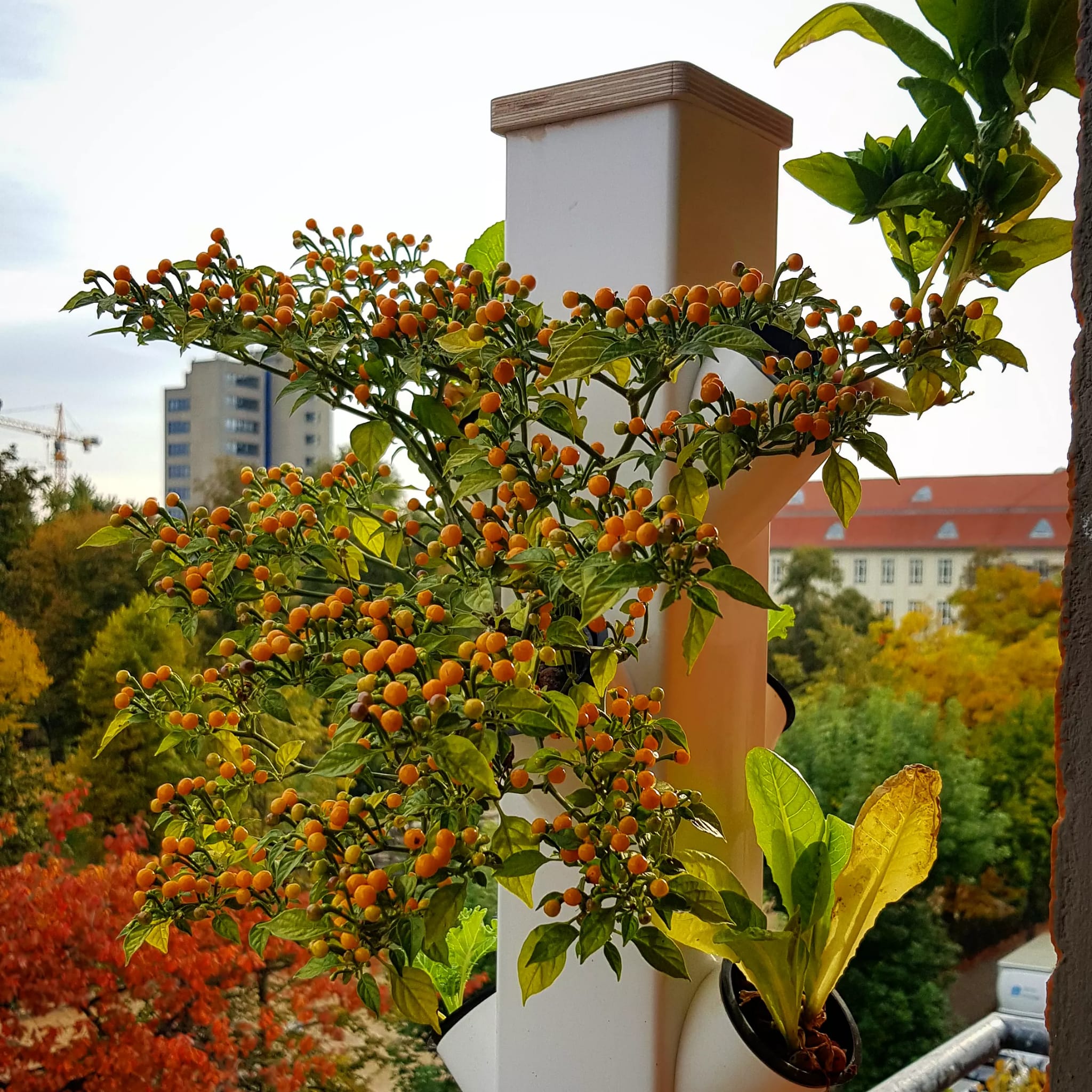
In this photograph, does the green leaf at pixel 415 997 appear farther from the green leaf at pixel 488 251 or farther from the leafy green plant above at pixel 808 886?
the green leaf at pixel 488 251

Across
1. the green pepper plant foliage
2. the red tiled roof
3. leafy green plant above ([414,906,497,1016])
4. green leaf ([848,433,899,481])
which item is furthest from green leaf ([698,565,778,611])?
the red tiled roof

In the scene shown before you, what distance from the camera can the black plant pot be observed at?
819 mm

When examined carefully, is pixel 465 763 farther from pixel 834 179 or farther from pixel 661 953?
pixel 834 179

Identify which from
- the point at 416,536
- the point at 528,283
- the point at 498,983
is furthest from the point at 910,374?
the point at 498,983

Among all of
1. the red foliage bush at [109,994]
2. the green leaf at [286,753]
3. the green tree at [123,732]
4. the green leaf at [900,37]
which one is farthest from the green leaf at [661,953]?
the green tree at [123,732]

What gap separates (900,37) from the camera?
74 cm

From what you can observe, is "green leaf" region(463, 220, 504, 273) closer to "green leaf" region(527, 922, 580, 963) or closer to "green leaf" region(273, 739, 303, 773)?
"green leaf" region(273, 739, 303, 773)

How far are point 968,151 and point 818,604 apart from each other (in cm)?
293

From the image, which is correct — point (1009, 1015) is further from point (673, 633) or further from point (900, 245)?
point (900, 245)

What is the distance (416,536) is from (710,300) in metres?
0.45

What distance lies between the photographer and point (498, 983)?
964mm

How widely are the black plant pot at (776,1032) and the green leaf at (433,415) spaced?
0.50m

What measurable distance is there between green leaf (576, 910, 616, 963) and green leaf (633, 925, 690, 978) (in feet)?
0.07

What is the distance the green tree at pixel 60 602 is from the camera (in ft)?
6.10
